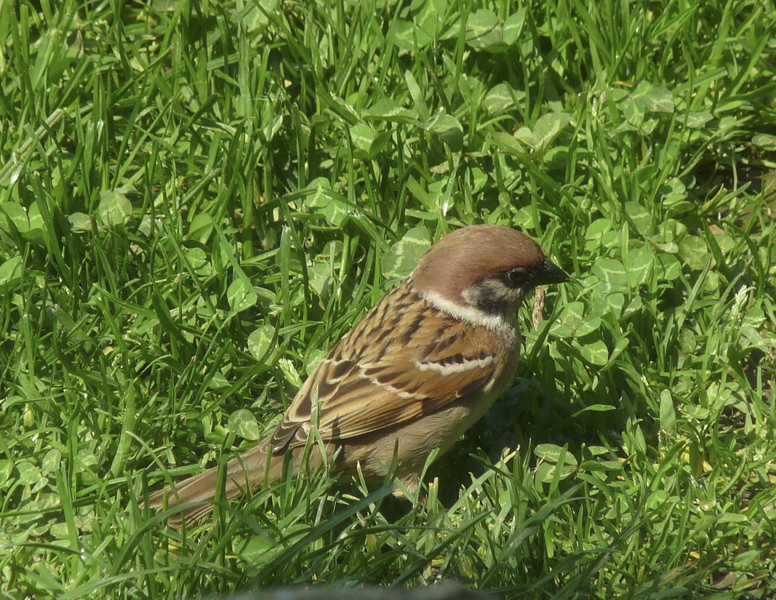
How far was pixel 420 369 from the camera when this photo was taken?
3615 millimetres

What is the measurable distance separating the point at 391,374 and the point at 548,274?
65 cm

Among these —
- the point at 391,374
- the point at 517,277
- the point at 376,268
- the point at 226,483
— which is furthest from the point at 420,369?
the point at 226,483

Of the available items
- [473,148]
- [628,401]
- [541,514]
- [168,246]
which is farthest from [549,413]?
[168,246]

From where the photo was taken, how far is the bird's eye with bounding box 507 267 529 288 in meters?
3.60

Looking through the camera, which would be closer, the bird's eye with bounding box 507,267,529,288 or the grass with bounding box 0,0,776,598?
the grass with bounding box 0,0,776,598

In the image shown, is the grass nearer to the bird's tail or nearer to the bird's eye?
the bird's tail

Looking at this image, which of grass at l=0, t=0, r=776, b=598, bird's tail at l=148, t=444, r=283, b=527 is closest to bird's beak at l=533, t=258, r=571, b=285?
grass at l=0, t=0, r=776, b=598

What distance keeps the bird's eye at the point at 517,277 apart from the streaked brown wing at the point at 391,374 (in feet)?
0.66

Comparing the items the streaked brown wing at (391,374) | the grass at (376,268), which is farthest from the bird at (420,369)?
the grass at (376,268)

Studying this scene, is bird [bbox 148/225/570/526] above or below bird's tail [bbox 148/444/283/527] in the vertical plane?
above

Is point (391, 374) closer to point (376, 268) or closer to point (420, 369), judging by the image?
point (420, 369)

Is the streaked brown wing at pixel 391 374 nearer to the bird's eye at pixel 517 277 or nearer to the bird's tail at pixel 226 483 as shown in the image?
the bird's tail at pixel 226 483

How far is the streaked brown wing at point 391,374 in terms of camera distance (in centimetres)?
347

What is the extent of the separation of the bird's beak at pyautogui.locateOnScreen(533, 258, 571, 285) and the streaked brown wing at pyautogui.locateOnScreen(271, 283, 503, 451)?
10.2 inches
